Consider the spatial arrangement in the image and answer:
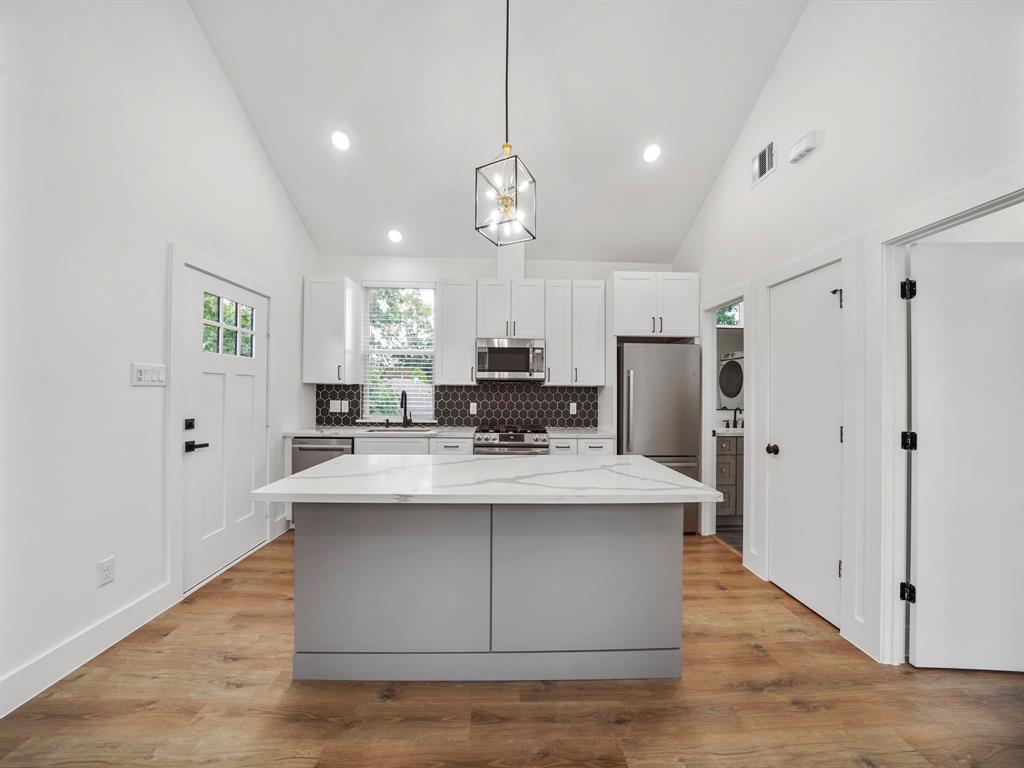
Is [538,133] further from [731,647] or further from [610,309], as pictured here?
[731,647]

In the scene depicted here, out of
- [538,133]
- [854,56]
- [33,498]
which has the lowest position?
[33,498]

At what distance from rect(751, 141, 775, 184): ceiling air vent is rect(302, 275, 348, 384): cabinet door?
3.65 m

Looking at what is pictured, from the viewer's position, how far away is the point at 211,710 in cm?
189

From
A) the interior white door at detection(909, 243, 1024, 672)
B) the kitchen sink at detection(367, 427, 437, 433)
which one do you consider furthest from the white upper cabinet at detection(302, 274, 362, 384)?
the interior white door at detection(909, 243, 1024, 672)

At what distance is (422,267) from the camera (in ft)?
16.3

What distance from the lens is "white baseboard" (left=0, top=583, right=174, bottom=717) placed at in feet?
6.15

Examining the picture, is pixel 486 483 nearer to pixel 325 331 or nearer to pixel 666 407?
pixel 666 407

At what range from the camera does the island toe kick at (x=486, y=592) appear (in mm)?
2074

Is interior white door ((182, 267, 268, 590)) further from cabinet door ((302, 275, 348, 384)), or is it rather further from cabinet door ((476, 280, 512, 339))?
cabinet door ((476, 280, 512, 339))

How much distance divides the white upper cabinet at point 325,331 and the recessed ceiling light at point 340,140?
117 centimetres

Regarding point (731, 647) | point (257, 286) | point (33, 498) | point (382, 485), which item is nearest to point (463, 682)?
point (382, 485)

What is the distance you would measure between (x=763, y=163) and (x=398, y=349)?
3.63 meters

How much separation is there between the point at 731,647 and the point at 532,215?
2405 mm

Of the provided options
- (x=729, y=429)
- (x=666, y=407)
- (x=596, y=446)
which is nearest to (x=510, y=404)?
(x=596, y=446)
